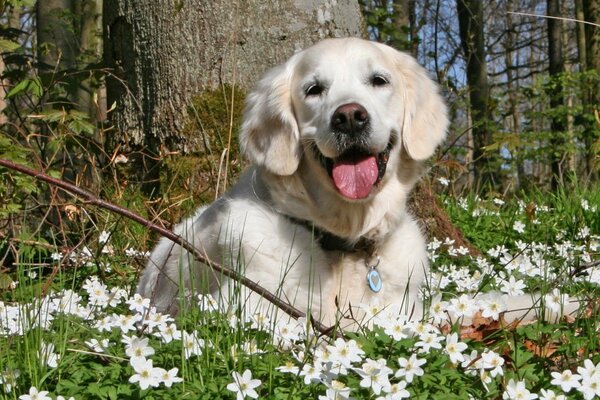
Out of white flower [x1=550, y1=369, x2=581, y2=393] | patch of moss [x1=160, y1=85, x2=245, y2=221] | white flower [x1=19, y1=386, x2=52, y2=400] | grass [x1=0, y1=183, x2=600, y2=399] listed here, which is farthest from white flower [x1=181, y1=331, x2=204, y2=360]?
patch of moss [x1=160, y1=85, x2=245, y2=221]

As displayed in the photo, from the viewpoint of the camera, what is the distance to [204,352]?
217cm

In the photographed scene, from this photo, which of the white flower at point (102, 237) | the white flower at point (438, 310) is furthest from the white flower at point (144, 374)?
the white flower at point (102, 237)

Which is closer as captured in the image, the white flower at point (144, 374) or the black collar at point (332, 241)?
the white flower at point (144, 374)

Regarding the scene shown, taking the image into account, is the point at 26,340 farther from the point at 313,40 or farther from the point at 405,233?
the point at 313,40

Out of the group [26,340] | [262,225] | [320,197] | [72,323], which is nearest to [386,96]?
[320,197]

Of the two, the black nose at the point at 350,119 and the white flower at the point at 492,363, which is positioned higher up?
the black nose at the point at 350,119

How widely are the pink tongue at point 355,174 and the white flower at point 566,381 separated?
1.50 meters

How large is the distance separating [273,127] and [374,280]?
33.7 inches

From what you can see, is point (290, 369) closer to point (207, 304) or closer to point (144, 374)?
point (144, 374)

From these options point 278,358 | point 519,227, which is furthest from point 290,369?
point 519,227

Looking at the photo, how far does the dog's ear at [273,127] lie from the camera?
11.3 ft

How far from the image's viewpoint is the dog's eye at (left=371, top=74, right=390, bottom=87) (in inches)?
137

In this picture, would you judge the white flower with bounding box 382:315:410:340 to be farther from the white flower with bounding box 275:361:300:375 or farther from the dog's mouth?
the dog's mouth

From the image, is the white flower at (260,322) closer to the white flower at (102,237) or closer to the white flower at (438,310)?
the white flower at (438,310)
